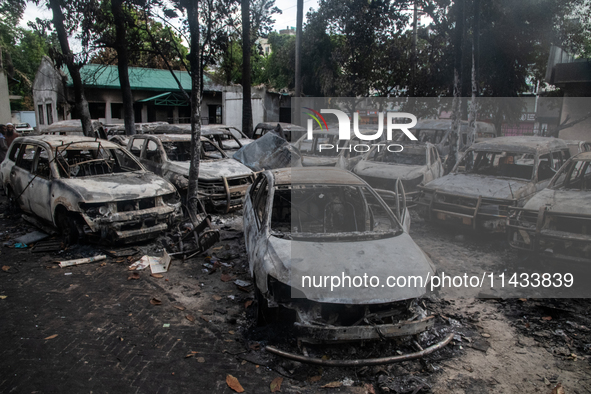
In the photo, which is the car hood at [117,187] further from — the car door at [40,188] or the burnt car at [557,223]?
the burnt car at [557,223]

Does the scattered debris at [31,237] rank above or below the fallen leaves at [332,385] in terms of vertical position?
above

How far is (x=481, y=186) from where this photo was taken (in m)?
7.57

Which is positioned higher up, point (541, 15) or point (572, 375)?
point (541, 15)

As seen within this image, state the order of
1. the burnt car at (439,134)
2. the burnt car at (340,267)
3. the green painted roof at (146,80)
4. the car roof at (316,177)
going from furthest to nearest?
the green painted roof at (146,80), the burnt car at (439,134), the car roof at (316,177), the burnt car at (340,267)

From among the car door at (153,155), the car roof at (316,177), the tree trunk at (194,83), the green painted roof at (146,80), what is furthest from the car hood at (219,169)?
the green painted roof at (146,80)

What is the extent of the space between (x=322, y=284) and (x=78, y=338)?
2.58 meters

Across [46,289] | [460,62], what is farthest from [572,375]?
[460,62]

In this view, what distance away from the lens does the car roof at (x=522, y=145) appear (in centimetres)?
785

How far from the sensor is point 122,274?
5.71 m

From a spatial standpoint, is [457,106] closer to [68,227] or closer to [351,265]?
[351,265]

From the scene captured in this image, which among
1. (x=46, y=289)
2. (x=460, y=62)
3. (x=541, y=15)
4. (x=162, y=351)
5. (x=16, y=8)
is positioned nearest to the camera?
(x=162, y=351)

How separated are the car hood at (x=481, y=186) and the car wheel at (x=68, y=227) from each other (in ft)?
21.6

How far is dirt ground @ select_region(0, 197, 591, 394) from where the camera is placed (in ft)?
11.1

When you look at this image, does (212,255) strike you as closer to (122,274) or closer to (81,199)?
(122,274)
